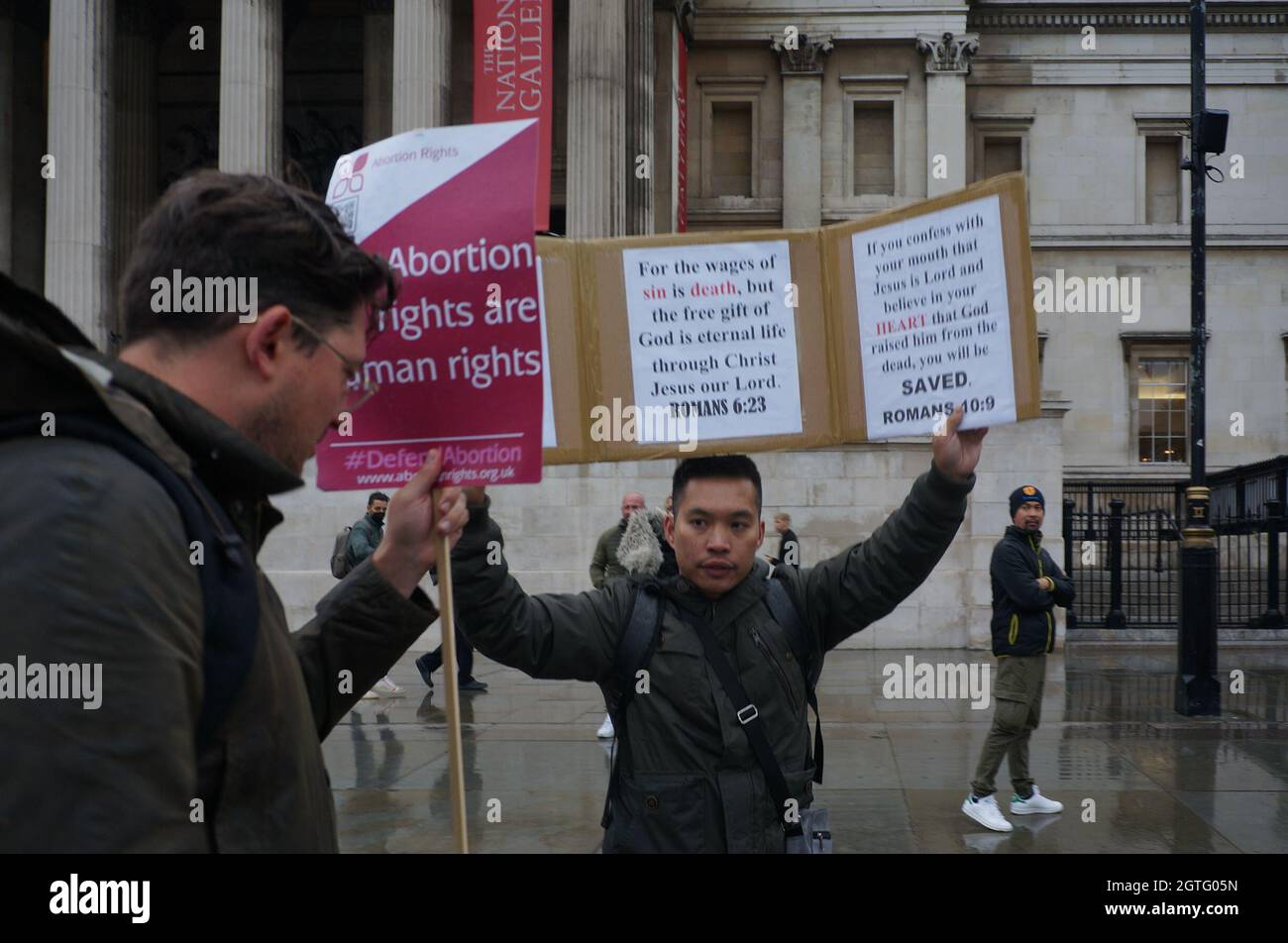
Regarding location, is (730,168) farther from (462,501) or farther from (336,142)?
(462,501)

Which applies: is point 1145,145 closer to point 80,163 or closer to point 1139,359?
point 1139,359

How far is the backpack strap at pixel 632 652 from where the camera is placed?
3.48m

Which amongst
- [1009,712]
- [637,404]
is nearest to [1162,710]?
[1009,712]

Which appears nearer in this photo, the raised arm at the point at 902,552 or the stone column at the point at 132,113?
the raised arm at the point at 902,552

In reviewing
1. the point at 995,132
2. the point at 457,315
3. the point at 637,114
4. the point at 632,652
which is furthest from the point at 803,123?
the point at 457,315

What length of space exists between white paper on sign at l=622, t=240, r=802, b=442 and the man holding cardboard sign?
0.29m

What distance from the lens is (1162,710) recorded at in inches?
492

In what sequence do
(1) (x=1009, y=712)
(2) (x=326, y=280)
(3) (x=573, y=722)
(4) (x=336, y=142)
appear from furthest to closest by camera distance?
(4) (x=336, y=142)
(3) (x=573, y=722)
(1) (x=1009, y=712)
(2) (x=326, y=280)

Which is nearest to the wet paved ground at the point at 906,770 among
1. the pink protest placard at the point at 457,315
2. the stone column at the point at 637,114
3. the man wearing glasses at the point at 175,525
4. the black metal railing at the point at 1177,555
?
the pink protest placard at the point at 457,315

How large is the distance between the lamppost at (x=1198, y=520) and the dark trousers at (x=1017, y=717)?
14.7ft

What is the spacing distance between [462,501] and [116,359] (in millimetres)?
1249

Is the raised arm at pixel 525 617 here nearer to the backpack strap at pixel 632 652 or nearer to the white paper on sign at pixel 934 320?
the backpack strap at pixel 632 652

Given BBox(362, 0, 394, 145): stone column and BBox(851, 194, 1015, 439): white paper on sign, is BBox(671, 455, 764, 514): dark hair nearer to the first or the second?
BBox(851, 194, 1015, 439): white paper on sign

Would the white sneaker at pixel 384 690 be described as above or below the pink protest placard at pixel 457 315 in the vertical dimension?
below
